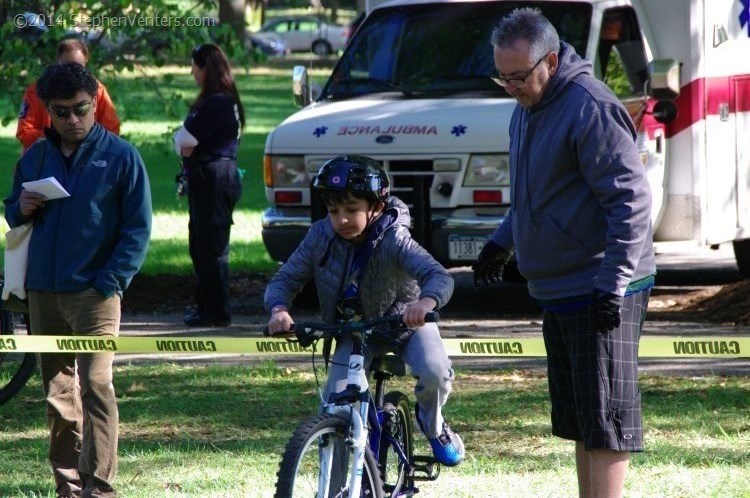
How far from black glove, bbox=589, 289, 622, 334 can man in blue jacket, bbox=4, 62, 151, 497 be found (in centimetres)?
203

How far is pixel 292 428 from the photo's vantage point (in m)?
7.49

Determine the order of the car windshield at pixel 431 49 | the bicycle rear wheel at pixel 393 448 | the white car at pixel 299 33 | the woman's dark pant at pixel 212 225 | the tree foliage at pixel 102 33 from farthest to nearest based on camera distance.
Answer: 1. the white car at pixel 299 33
2. the tree foliage at pixel 102 33
3. the car windshield at pixel 431 49
4. the woman's dark pant at pixel 212 225
5. the bicycle rear wheel at pixel 393 448

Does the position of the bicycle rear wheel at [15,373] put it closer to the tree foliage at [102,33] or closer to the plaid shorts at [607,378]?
the tree foliage at [102,33]

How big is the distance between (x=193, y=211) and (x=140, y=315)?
1.31 m

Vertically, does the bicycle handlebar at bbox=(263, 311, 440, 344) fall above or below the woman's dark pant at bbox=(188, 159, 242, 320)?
above

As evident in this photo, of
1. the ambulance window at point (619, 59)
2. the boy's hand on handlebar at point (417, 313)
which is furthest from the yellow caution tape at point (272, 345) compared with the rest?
the ambulance window at point (619, 59)

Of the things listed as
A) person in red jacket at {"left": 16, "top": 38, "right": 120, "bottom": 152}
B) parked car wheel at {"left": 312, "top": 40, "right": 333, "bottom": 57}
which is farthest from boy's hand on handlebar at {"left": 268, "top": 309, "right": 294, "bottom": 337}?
parked car wheel at {"left": 312, "top": 40, "right": 333, "bottom": 57}

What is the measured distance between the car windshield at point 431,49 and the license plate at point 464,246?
1.21 meters

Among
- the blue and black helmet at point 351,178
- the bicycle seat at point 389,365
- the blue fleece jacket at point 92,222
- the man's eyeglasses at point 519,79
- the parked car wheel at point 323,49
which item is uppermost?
the man's eyeglasses at point 519,79

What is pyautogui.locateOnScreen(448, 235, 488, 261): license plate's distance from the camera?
1020 cm

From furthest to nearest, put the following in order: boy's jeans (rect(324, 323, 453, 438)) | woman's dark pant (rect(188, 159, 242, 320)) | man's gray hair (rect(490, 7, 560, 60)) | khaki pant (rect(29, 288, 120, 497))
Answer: woman's dark pant (rect(188, 159, 242, 320))
khaki pant (rect(29, 288, 120, 497))
boy's jeans (rect(324, 323, 453, 438))
man's gray hair (rect(490, 7, 560, 60))

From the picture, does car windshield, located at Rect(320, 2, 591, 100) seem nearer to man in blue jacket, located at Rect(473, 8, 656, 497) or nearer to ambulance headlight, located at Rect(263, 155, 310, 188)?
ambulance headlight, located at Rect(263, 155, 310, 188)

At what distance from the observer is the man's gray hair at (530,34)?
4.85 meters

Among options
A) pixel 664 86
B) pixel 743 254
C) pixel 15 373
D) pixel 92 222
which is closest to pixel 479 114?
pixel 664 86
